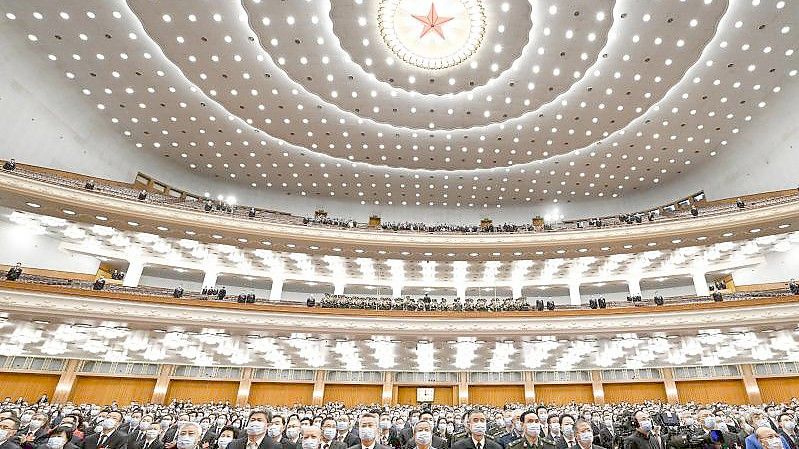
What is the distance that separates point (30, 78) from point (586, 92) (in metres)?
20.2

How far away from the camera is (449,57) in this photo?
15406mm

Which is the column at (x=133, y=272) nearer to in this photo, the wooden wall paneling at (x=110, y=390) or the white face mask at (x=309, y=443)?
the wooden wall paneling at (x=110, y=390)

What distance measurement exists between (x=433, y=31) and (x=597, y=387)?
15.9m

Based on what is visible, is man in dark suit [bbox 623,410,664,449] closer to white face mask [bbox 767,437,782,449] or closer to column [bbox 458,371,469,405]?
white face mask [bbox 767,437,782,449]

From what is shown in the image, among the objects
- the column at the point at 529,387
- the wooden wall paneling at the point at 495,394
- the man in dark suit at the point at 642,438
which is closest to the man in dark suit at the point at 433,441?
the man in dark suit at the point at 642,438

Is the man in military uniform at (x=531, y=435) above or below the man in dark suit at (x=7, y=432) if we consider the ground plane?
above

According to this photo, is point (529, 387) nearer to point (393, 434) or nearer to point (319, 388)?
point (319, 388)

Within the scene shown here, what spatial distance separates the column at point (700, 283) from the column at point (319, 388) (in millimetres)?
17078

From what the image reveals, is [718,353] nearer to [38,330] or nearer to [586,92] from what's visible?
[586,92]

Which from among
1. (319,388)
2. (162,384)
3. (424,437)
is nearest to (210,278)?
(162,384)

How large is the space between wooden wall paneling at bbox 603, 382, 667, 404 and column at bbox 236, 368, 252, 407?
1534cm

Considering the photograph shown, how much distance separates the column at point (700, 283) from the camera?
62.9 feet

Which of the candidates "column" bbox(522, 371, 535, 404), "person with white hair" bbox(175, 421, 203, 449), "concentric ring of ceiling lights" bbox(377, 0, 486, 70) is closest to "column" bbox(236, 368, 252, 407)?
"column" bbox(522, 371, 535, 404)

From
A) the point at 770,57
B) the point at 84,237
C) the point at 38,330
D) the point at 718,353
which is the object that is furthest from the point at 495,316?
the point at 84,237
